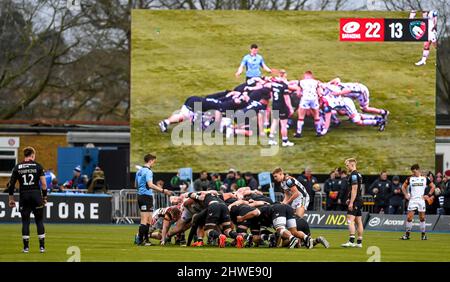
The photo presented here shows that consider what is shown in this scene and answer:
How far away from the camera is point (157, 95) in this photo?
45.2m

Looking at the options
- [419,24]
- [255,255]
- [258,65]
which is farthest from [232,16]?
[255,255]

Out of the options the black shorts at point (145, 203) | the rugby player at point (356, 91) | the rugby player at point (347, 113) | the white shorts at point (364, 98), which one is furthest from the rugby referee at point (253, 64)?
the black shorts at point (145, 203)

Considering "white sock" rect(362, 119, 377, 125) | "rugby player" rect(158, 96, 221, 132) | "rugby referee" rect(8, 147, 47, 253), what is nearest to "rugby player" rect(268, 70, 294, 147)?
"rugby player" rect(158, 96, 221, 132)

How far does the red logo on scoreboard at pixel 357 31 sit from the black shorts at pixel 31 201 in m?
23.0

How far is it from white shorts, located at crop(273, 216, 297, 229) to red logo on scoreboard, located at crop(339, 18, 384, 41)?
64.9 ft

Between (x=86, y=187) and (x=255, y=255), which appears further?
(x=86, y=187)

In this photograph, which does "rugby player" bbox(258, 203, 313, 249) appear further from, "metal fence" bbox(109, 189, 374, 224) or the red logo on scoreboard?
the red logo on scoreboard

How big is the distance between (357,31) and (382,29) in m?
0.93

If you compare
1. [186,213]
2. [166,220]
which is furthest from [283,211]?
[166,220]

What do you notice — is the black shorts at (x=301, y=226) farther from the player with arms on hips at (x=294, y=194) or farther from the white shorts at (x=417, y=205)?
the white shorts at (x=417, y=205)

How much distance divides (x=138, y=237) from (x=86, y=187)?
1734 cm

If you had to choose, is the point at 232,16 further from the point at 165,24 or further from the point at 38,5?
the point at 38,5

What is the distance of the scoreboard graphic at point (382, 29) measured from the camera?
148 feet

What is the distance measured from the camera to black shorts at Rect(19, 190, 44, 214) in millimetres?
24266
